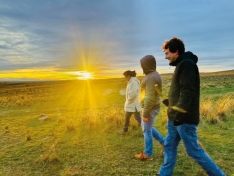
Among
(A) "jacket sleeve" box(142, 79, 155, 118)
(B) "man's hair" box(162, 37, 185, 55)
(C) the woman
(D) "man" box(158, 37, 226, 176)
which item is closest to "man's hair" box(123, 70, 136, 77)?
(C) the woman

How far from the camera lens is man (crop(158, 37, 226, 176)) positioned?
3029 mm

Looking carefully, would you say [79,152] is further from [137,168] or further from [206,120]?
[206,120]

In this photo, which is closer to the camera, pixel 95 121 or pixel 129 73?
pixel 129 73

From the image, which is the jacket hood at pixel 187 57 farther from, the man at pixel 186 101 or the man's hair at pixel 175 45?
the man's hair at pixel 175 45

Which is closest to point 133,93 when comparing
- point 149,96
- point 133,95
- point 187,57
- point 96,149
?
point 133,95

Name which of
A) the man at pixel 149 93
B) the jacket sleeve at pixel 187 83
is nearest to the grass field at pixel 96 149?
the man at pixel 149 93

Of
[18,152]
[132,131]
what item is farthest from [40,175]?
[132,131]

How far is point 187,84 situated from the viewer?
3.01m

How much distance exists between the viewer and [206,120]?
8.49 metres

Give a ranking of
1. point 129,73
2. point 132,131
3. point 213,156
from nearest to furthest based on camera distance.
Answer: point 213,156 → point 129,73 → point 132,131

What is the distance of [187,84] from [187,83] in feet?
0.04

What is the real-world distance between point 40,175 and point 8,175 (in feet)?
2.16

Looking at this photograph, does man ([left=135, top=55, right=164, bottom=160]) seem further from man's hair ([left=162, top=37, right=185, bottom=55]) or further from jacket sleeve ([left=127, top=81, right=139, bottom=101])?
jacket sleeve ([left=127, top=81, right=139, bottom=101])

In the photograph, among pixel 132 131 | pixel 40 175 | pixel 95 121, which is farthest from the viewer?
pixel 95 121
